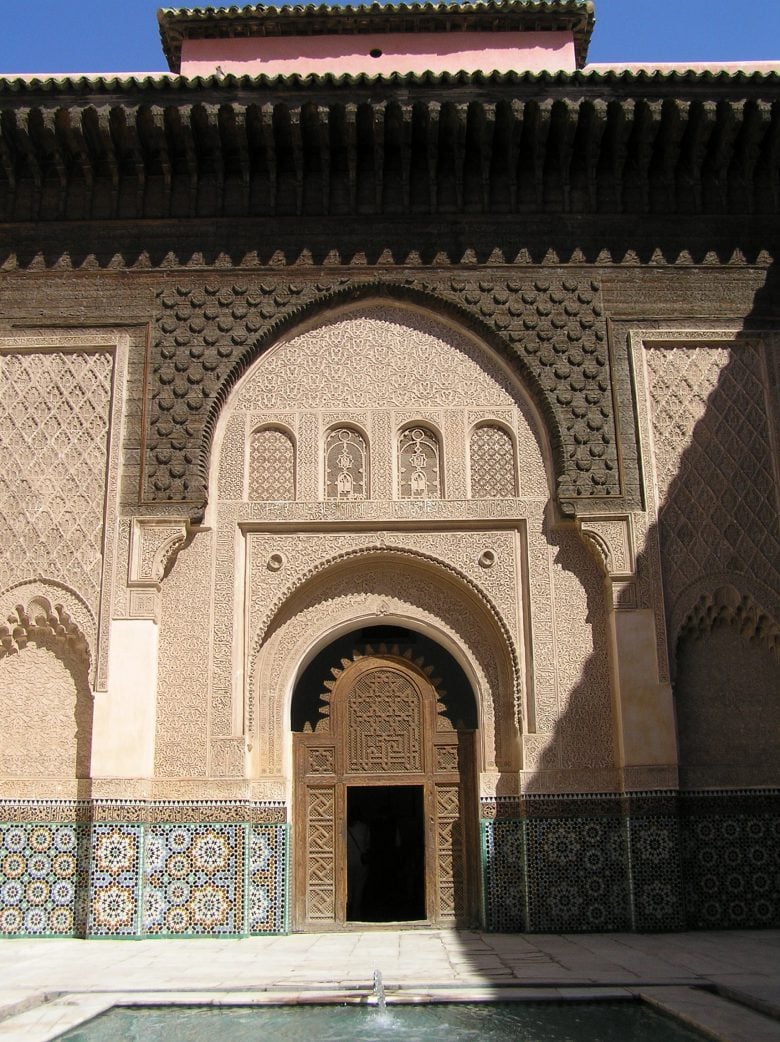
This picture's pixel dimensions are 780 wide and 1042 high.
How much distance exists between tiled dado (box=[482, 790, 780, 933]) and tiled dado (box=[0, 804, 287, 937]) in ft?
4.10

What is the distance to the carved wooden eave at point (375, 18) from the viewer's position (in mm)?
7652

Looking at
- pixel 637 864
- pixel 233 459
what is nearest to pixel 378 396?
pixel 233 459

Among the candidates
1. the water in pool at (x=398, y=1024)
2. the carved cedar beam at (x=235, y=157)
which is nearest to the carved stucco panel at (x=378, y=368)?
the carved cedar beam at (x=235, y=157)

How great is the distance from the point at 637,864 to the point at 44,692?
3.28 meters

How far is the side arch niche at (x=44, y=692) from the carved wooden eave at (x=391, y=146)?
8.03 ft

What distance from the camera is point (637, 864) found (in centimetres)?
552

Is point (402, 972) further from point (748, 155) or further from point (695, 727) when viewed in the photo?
point (748, 155)

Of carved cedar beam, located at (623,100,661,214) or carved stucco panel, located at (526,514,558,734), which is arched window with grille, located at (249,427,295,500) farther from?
carved cedar beam, located at (623,100,661,214)

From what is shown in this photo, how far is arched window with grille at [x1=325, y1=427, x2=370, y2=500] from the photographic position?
617 cm

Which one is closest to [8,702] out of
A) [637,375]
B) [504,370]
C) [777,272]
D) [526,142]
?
[504,370]

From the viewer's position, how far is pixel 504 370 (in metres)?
6.36

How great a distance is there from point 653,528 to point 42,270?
3914 mm

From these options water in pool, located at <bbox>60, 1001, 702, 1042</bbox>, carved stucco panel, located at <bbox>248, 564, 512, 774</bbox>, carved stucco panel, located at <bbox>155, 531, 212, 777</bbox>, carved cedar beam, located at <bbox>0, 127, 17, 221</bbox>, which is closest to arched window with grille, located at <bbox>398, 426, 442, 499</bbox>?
carved stucco panel, located at <bbox>248, 564, 512, 774</bbox>

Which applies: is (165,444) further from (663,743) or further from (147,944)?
(663,743)
